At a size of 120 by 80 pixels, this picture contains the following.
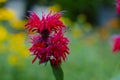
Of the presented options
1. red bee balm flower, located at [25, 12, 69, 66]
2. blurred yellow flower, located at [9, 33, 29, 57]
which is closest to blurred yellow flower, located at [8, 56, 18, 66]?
blurred yellow flower, located at [9, 33, 29, 57]

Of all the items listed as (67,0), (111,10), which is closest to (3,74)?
(67,0)

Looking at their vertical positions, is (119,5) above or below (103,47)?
below

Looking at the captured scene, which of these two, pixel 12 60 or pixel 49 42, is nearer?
pixel 49 42

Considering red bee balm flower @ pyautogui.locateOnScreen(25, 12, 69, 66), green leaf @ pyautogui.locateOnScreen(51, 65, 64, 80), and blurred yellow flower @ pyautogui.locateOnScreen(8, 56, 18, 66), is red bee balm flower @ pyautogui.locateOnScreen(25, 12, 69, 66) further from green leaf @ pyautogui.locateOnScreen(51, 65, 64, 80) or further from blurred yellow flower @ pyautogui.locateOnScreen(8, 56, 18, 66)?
blurred yellow flower @ pyautogui.locateOnScreen(8, 56, 18, 66)

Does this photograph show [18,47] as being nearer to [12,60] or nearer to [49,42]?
[12,60]

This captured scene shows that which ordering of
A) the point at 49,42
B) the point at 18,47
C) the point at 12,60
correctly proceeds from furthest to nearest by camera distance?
1. the point at 18,47
2. the point at 12,60
3. the point at 49,42

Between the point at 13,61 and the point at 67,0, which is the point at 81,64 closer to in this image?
the point at 13,61

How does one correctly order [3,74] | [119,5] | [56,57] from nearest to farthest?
[56,57]
[119,5]
[3,74]

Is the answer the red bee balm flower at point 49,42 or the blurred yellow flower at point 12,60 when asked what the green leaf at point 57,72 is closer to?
the red bee balm flower at point 49,42

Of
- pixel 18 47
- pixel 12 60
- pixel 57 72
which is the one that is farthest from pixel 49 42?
pixel 18 47
